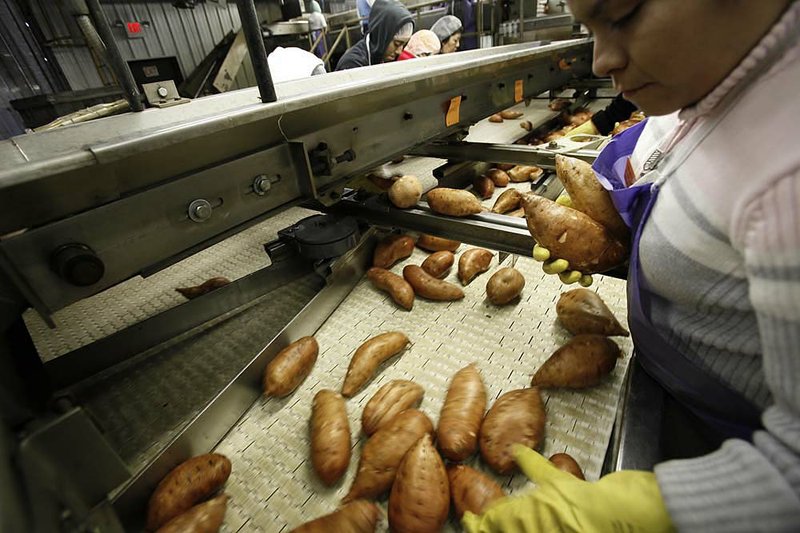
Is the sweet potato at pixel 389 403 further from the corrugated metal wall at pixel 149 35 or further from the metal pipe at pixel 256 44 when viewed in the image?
the corrugated metal wall at pixel 149 35

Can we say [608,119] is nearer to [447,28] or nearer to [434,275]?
[434,275]

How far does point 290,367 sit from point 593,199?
2.91 ft

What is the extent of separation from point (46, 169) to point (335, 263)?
0.82 meters

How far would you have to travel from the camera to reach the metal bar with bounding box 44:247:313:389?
938 millimetres

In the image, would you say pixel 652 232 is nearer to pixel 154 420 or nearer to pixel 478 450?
pixel 478 450

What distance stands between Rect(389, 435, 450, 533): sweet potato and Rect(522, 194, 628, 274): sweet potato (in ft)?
1.71

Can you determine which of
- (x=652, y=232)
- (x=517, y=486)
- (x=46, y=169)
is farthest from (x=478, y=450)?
(x=46, y=169)

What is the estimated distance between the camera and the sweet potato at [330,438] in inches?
30.2

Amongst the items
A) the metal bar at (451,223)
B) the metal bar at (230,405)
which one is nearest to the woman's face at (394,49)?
the metal bar at (451,223)

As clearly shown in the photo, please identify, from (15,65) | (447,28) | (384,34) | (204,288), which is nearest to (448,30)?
(447,28)

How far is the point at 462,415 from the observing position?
0.82 meters

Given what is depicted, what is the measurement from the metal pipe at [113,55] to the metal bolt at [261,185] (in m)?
0.34

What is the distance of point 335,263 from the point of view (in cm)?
127

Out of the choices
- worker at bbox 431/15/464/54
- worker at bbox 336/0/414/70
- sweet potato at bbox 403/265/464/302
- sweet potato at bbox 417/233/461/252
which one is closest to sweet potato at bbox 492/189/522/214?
sweet potato at bbox 417/233/461/252
